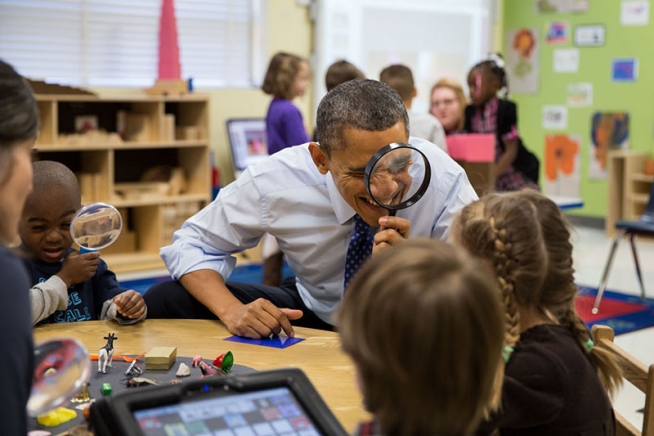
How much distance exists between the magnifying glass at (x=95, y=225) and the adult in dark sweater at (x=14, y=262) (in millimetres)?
766

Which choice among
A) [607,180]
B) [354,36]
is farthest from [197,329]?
[607,180]

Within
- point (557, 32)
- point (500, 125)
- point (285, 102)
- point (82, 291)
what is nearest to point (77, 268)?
point (82, 291)

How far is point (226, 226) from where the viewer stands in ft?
8.06

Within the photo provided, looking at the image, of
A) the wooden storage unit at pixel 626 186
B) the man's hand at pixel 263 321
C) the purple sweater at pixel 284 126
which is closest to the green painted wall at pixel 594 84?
the wooden storage unit at pixel 626 186

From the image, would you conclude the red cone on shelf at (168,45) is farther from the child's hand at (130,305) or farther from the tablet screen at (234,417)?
the tablet screen at (234,417)

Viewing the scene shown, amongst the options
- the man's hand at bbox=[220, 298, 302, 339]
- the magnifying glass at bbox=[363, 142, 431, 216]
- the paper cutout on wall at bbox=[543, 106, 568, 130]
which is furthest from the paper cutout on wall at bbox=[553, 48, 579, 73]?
the man's hand at bbox=[220, 298, 302, 339]

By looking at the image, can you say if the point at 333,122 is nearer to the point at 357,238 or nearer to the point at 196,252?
the point at 357,238

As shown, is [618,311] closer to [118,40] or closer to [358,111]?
[358,111]

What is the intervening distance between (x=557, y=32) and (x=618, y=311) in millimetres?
4519

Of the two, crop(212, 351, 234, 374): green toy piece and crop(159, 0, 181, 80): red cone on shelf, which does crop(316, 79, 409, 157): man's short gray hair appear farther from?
crop(159, 0, 181, 80): red cone on shelf

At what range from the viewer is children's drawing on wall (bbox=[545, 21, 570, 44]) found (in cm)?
883

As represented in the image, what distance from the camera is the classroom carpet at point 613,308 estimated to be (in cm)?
491

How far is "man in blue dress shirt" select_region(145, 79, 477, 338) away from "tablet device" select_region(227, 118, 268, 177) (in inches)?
174

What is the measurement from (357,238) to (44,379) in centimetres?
123
